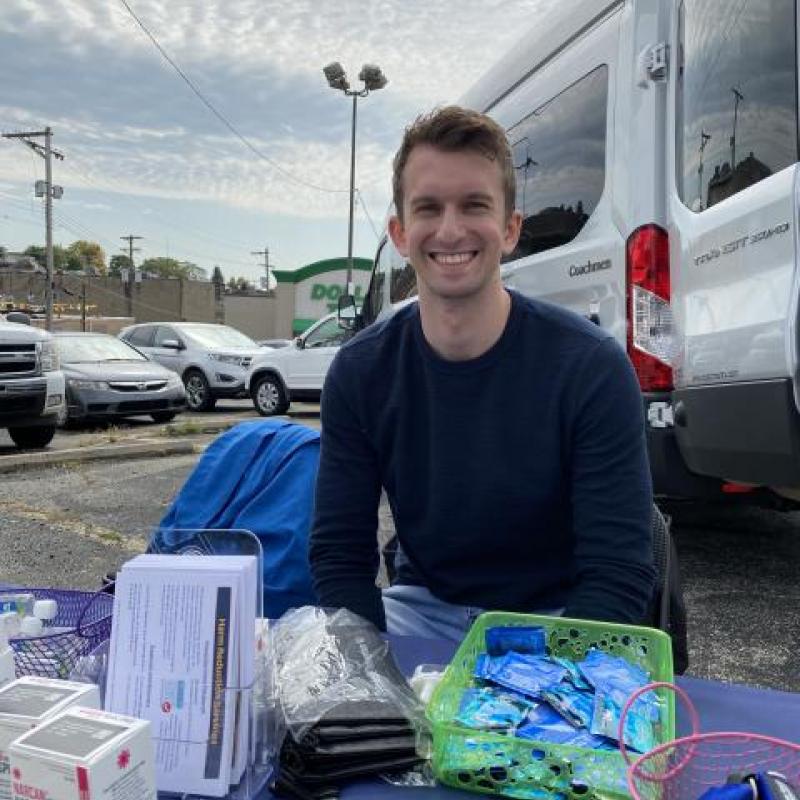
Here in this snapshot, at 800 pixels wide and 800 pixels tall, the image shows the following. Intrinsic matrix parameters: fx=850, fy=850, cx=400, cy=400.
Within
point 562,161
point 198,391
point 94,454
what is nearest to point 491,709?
point 562,161

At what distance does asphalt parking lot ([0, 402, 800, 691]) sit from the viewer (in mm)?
3354

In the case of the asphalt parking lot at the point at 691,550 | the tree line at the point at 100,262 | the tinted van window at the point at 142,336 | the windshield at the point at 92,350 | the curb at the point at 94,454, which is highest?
the tree line at the point at 100,262

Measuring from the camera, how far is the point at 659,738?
1139 mm

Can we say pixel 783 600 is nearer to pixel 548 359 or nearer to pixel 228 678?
pixel 548 359

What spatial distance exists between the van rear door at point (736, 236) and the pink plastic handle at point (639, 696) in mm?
1542

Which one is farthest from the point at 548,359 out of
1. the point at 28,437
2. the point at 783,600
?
the point at 28,437

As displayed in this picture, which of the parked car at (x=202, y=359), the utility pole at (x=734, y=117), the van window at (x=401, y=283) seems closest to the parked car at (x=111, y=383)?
the parked car at (x=202, y=359)

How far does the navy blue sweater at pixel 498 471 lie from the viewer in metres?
1.81

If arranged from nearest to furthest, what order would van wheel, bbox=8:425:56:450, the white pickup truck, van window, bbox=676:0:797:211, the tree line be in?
1. van window, bbox=676:0:797:211
2. the white pickup truck
3. van wheel, bbox=8:425:56:450
4. the tree line

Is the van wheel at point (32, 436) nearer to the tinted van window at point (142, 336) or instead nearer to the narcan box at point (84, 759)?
the tinted van window at point (142, 336)

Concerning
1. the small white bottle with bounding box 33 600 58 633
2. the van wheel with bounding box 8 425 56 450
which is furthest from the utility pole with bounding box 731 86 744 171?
the van wheel with bounding box 8 425 56 450

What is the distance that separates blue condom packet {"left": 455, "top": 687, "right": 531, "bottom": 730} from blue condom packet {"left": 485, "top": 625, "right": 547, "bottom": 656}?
0.51ft

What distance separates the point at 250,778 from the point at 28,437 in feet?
27.1

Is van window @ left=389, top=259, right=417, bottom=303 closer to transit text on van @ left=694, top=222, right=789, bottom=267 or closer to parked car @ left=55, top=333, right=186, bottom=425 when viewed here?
transit text on van @ left=694, top=222, right=789, bottom=267
